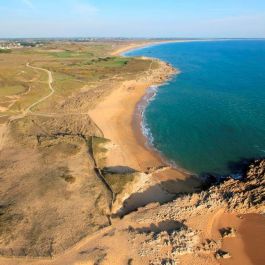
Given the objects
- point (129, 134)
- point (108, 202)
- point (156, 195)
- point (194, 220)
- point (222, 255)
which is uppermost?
point (108, 202)

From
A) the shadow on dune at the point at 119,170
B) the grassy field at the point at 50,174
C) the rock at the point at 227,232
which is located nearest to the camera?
the grassy field at the point at 50,174

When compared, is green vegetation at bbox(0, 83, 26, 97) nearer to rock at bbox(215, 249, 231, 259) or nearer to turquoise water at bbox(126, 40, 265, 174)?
turquoise water at bbox(126, 40, 265, 174)

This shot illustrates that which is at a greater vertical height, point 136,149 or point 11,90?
point 11,90

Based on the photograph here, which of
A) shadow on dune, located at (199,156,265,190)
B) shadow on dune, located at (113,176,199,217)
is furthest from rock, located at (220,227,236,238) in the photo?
shadow on dune, located at (199,156,265,190)

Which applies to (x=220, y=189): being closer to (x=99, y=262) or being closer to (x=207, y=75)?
(x=99, y=262)

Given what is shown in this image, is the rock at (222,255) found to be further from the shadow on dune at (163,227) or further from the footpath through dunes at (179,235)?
the shadow on dune at (163,227)

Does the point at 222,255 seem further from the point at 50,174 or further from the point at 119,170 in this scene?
the point at 50,174

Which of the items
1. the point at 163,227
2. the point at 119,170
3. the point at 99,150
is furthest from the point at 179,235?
the point at 99,150

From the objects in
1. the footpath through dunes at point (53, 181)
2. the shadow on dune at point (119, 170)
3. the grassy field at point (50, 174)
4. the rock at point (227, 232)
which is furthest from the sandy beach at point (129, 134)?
the rock at point (227, 232)
